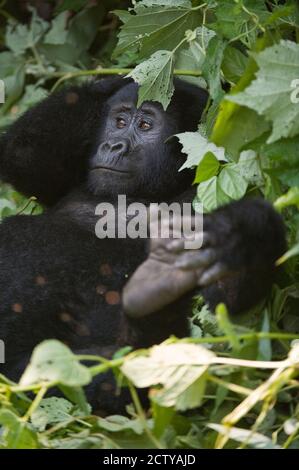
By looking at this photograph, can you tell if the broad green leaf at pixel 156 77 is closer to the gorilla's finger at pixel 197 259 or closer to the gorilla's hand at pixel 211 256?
the gorilla's hand at pixel 211 256

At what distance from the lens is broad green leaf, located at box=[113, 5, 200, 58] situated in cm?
329

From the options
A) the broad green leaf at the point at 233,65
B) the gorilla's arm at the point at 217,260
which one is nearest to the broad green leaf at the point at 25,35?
the broad green leaf at the point at 233,65

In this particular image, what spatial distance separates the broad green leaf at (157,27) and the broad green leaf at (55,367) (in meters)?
1.67

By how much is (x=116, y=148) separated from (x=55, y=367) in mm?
1559

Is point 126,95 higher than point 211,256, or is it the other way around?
point 211,256

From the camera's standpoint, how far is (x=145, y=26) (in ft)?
10.8

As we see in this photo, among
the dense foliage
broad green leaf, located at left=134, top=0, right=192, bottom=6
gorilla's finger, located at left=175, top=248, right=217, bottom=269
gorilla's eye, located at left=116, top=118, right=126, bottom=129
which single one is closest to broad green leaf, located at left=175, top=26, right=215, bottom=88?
the dense foliage

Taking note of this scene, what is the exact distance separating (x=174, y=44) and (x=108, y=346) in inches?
46.4

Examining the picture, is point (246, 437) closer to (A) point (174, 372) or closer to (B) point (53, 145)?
(A) point (174, 372)

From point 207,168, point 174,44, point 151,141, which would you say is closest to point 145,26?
point 174,44

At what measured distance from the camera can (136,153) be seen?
3.40 m

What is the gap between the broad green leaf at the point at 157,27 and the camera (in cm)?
329

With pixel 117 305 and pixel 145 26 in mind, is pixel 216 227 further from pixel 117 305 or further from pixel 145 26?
pixel 145 26

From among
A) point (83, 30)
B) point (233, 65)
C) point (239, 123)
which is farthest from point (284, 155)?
point (83, 30)
